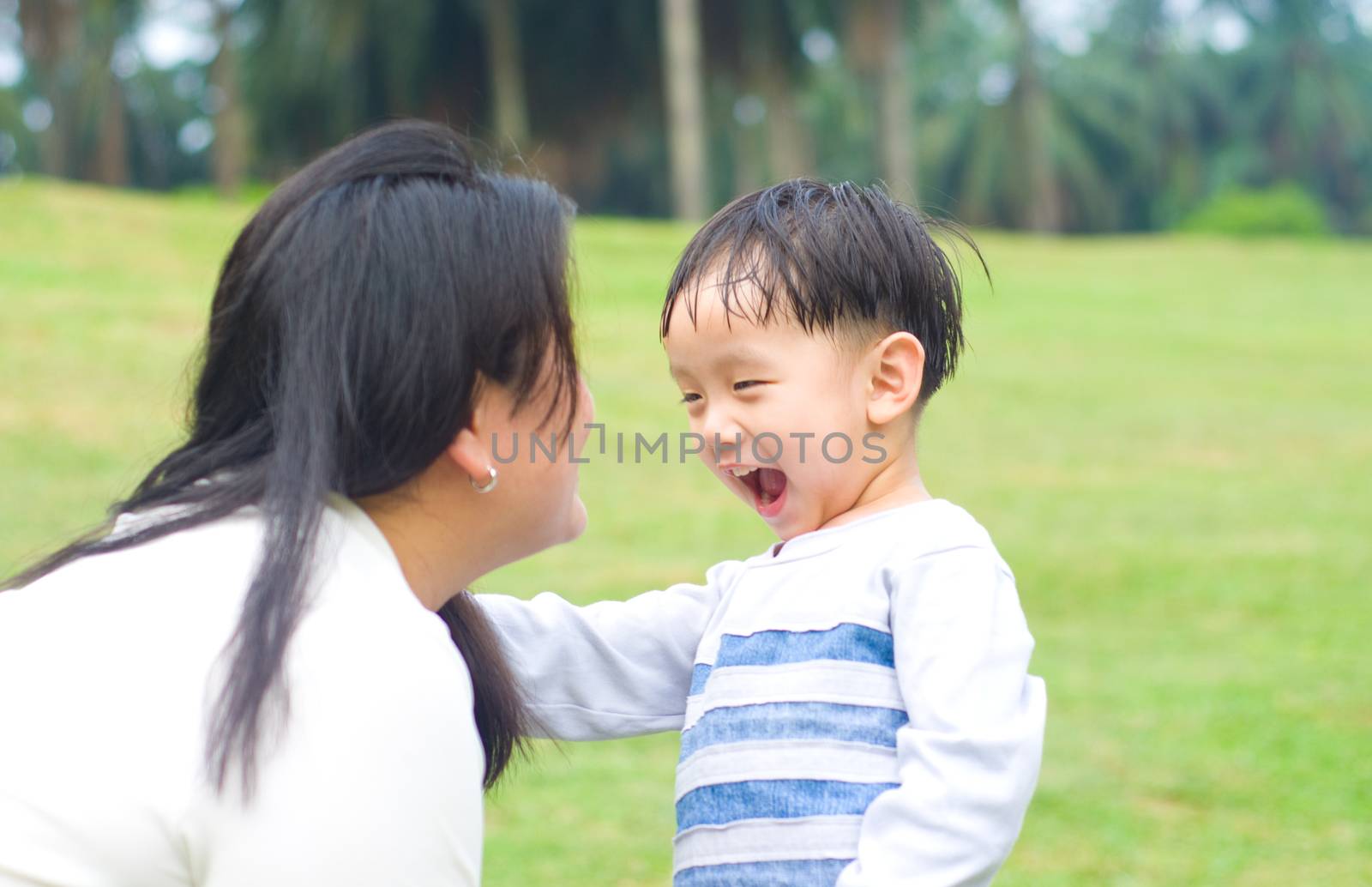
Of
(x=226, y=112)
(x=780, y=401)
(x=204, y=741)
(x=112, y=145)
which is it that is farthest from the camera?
(x=112, y=145)

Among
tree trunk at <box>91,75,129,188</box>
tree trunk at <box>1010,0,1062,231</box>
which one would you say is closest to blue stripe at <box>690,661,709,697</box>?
tree trunk at <box>1010,0,1062,231</box>

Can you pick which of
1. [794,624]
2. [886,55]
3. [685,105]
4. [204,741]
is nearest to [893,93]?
[886,55]

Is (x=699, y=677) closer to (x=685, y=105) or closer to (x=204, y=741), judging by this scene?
(x=204, y=741)

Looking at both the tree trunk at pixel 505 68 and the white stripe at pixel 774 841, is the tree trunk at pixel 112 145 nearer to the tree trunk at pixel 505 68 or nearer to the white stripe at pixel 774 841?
the tree trunk at pixel 505 68

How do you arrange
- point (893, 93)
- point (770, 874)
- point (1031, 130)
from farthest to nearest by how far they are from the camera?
point (1031, 130) → point (893, 93) → point (770, 874)

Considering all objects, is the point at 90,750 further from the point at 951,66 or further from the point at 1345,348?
the point at 951,66

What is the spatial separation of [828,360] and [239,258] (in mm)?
727

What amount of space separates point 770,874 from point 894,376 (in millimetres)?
638

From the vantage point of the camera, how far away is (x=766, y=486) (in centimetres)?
202

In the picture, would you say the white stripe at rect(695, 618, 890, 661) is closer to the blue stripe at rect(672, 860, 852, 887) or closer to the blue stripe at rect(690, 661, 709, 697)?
the blue stripe at rect(690, 661, 709, 697)

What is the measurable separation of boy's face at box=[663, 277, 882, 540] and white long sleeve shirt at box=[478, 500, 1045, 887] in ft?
0.23

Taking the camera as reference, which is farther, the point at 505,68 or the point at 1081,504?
the point at 505,68

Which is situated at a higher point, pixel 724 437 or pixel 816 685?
pixel 724 437

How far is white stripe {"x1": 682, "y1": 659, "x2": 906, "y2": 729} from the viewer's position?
1780 mm
